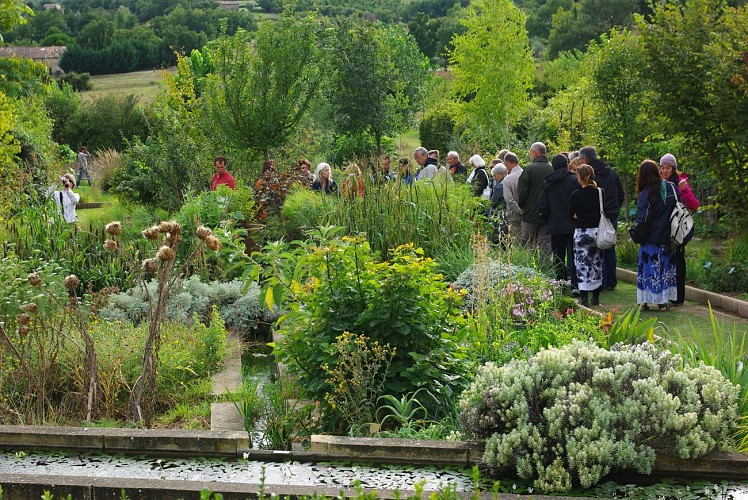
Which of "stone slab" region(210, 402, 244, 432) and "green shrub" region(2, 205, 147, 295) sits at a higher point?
"green shrub" region(2, 205, 147, 295)

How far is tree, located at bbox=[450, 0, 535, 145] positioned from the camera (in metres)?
32.6

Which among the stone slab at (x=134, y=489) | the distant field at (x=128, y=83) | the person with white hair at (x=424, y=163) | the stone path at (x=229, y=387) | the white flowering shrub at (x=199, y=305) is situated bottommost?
the stone slab at (x=134, y=489)

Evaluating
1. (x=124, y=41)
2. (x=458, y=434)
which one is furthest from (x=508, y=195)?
(x=124, y=41)

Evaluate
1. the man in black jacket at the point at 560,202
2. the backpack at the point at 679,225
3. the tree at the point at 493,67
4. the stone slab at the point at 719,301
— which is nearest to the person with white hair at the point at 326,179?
the man in black jacket at the point at 560,202

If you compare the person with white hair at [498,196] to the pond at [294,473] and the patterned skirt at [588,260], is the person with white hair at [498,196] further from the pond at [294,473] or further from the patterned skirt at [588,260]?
the pond at [294,473]

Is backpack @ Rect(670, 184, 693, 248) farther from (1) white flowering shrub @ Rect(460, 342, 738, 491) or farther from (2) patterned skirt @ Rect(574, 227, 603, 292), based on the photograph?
(1) white flowering shrub @ Rect(460, 342, 738, 491)

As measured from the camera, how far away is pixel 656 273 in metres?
11.0

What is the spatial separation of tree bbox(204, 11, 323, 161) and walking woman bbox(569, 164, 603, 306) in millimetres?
7507

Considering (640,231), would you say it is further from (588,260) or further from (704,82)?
(704,82)

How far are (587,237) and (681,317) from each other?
1.44 metres

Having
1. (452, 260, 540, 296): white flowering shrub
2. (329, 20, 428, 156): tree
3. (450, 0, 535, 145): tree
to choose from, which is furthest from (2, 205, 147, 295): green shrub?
(450, 0, 535, 145): tree

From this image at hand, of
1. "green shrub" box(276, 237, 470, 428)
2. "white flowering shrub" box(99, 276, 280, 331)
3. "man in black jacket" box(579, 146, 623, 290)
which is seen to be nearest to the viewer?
"green shrub" box(276, 237, 470, 428)

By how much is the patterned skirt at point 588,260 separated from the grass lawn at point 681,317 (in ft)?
1.02

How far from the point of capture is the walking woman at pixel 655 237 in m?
10.8
